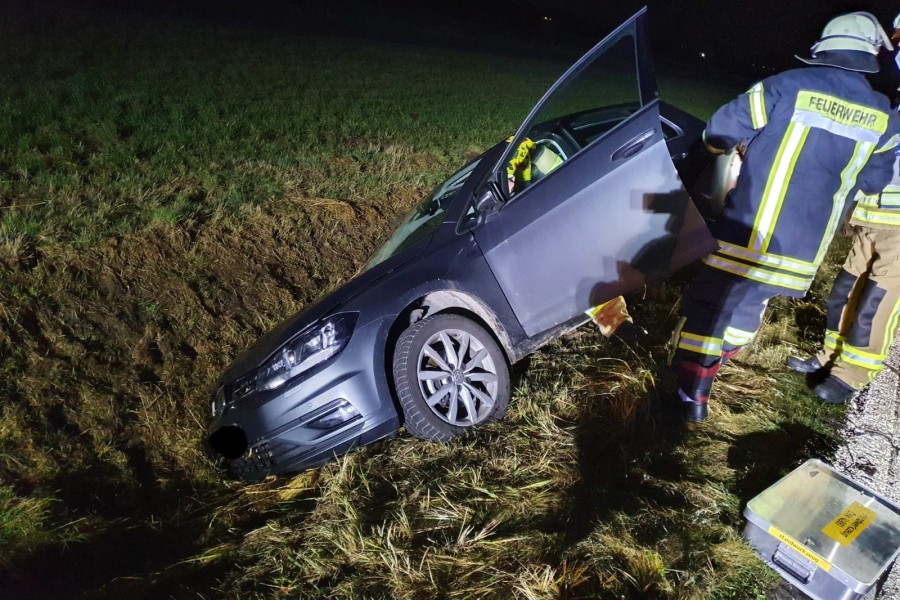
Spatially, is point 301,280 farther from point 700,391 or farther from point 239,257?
point 700,391

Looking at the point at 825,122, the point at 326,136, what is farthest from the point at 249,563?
the point at 326,136

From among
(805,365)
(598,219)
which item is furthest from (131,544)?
(805,365)

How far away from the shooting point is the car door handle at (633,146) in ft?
10.3

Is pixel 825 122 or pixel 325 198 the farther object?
→ pixel 325 198

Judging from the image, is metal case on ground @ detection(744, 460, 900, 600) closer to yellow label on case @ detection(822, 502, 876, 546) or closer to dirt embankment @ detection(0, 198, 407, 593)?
yellow label on case @ detection(822, 502, 876, 546)

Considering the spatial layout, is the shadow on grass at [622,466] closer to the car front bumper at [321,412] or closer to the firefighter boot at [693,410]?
the firefighter boot at [693,410]

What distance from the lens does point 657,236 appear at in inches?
129

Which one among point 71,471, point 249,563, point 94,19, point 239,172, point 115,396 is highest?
point 94,19

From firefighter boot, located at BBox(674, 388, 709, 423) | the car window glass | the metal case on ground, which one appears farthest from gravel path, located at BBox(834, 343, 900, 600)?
the car window glass

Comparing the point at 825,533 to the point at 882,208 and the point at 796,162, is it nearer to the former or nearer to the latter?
the point at 796,162

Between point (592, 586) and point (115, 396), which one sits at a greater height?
point (115, 396)

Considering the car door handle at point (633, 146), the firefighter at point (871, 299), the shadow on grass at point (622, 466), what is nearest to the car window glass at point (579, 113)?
the car door handle at point (633, 146)

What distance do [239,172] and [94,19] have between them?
22.1 feet

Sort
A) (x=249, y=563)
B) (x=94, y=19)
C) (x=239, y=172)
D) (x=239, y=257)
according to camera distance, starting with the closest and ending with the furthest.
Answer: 1. (x=249, y=563)
2. (x=239, y=257)
3. (x=239, y=172)
4. (x=94, y=19)
